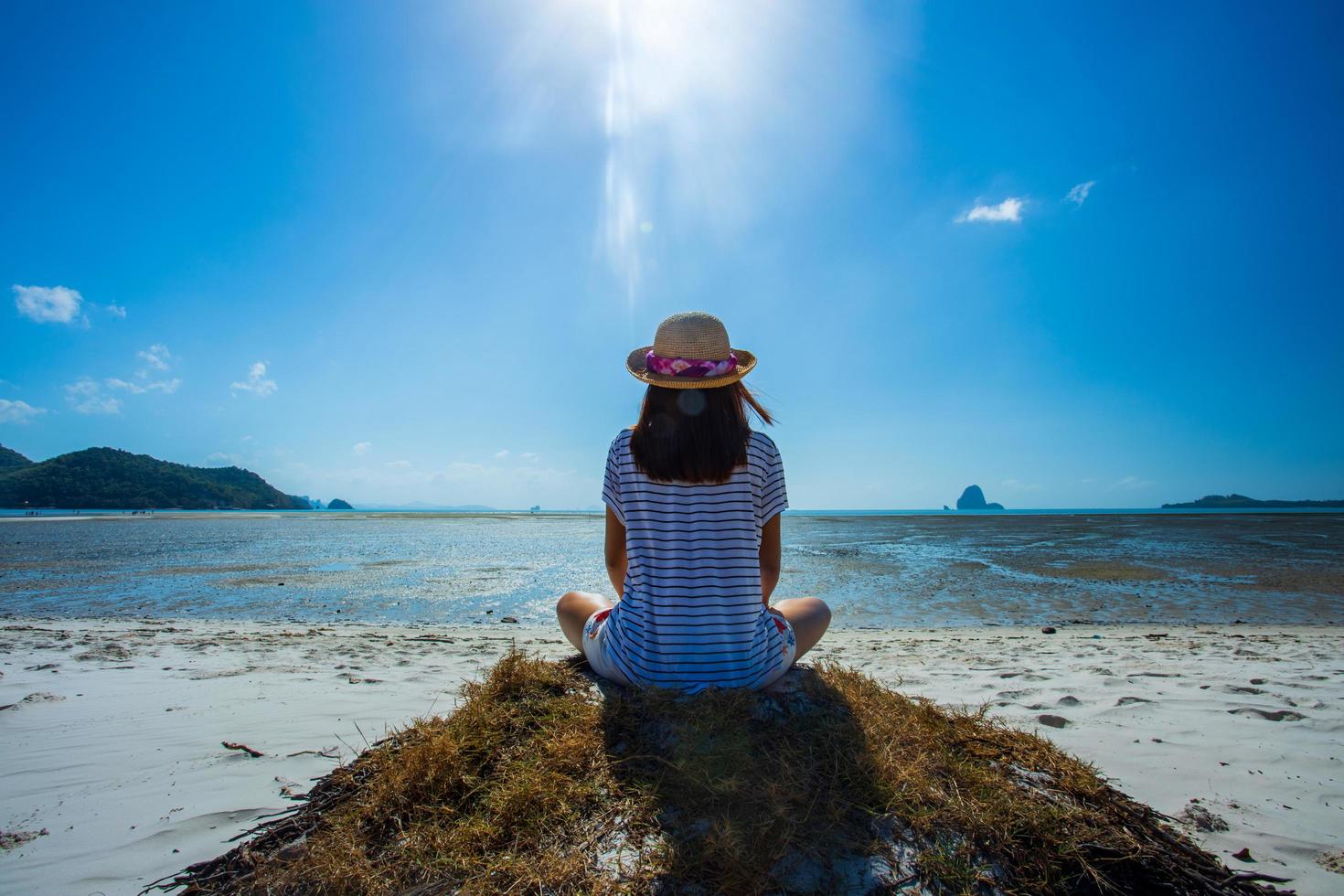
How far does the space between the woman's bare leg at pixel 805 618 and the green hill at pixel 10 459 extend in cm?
12751

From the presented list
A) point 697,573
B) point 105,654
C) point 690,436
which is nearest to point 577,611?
point 697,573

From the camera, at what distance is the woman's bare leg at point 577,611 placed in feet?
11.4

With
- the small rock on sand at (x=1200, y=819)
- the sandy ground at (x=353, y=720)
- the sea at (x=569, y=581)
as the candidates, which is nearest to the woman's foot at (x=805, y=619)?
the sandy ground at (x=353, y=720)

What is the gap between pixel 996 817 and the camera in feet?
6.64

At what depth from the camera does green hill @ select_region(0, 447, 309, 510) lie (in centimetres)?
6538

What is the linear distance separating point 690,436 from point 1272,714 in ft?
14.8

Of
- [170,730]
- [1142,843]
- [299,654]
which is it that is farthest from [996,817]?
[299,654]

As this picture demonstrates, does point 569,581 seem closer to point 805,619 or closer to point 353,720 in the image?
point 353,720

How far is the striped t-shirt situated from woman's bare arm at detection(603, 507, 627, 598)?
0.98ft

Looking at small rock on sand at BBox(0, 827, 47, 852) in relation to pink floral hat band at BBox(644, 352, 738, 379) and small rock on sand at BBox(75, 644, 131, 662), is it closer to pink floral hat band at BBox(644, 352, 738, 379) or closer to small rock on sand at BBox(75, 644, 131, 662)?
pink floral hat band at BBox(644, 352, 738, 379)

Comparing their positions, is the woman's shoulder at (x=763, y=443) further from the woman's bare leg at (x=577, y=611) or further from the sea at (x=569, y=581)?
the sea at (x=569, y=581)

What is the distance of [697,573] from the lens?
8.86 ft

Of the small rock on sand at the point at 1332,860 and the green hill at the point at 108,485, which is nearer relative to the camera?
the small rock on sand at the point at 1332,860

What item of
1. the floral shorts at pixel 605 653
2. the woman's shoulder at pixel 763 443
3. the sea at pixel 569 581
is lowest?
the sea at pixel 569 581
